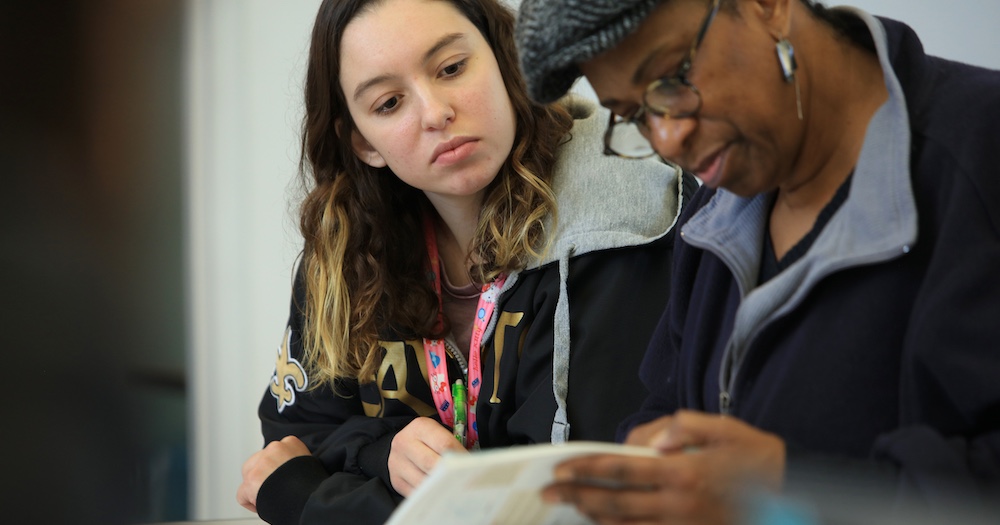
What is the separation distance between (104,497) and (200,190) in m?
0.82

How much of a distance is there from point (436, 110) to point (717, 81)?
0.69 metres

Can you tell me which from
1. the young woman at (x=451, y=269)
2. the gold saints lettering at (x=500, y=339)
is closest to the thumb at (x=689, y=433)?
the young woman at (x=451, y=269)

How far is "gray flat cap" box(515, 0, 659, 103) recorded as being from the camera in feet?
2.64

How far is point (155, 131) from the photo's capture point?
2494 mm

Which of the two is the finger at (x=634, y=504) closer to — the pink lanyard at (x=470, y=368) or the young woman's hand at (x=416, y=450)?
the young woman's hand at (x=416, y=450)

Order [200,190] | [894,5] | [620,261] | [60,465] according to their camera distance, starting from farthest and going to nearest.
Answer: [200,190] → [60,465] → [894,5] → [620,261]

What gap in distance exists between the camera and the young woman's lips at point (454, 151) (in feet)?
4.92

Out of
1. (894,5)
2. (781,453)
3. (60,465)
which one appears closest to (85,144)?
(60,465)

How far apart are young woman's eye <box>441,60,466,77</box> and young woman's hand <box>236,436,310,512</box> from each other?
2.24 feet

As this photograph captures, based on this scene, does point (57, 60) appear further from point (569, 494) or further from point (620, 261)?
point (569, 494)

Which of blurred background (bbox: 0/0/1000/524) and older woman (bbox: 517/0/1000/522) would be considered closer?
older woman (bbox: 517/0/1000/522)

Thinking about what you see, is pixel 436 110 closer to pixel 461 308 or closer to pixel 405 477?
pixel 461 308

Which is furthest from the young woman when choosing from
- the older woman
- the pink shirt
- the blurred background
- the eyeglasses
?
the blurred background

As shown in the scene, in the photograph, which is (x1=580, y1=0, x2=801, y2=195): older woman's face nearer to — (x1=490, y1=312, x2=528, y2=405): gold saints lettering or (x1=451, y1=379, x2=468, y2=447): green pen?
(x1=490, y1=312, x2=528, y2=405): gold saints lettering
